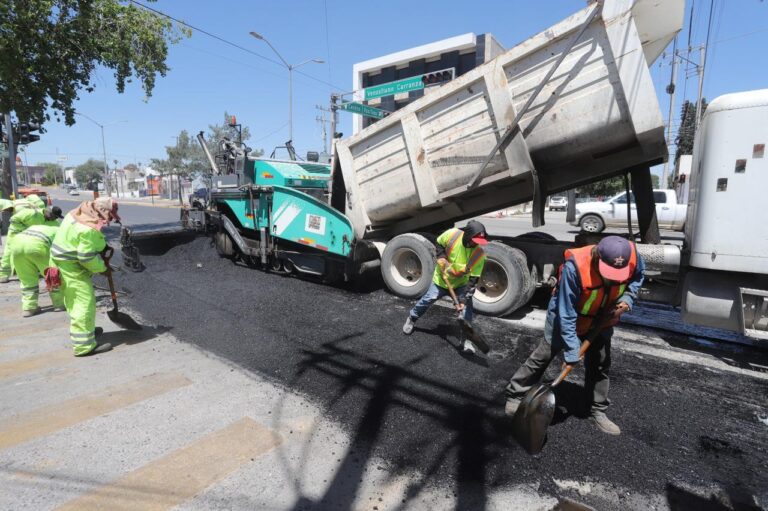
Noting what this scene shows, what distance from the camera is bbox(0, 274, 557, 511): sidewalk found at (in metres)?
2.20

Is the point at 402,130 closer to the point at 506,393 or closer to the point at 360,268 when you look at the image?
the point at 360,268

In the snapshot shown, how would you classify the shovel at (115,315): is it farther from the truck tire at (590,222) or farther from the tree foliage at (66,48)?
the truck tire at (590,222)

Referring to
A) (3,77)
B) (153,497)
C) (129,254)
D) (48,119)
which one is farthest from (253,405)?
(48,119)

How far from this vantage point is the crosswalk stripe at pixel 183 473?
7.04 ft

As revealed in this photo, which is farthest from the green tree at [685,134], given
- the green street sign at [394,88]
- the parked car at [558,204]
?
the green street sign at [394,88]

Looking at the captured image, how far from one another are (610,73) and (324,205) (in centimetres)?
386

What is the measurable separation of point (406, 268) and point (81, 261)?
3798 mm

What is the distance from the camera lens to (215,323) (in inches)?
193

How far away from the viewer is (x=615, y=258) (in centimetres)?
246

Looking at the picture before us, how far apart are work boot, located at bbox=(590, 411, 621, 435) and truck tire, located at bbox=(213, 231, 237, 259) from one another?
679 centimetres

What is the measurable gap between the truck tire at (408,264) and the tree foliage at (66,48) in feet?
26.1

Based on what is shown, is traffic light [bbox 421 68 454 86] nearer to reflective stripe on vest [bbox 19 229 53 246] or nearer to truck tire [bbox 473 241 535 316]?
truck tire [bbox 473 241 535 316]

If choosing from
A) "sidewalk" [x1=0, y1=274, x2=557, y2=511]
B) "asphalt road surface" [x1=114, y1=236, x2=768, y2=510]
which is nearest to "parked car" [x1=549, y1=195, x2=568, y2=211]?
"asphalt road surface" [x1=114, y1=236, x2=768, y2=510]

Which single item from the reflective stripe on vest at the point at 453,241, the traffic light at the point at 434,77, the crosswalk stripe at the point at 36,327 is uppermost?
the traffic light at the point at 434,77
